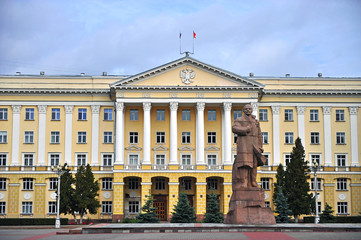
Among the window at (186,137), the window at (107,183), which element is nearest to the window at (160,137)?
the window at (186,137)

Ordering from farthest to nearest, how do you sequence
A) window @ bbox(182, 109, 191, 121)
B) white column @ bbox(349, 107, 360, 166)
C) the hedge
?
window @ bbox(182, 109, 191, 121) < white column @ bbox(349, 107, 360, 166) < the hedge

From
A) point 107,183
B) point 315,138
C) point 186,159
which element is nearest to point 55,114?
point 107,183

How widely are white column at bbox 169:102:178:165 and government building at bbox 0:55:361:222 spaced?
0.42ft

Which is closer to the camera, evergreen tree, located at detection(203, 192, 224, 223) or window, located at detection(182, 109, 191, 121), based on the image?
evergreen tree, located at detection(203, 192, 224, 223)

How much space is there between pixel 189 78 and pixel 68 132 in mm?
16824

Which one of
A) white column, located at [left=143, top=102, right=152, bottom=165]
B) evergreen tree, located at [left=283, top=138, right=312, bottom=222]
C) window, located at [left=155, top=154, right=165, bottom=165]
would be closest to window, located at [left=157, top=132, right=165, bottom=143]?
window, located at [left=155, top=154, right=165, bottom=165]

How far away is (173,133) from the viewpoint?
219 ft

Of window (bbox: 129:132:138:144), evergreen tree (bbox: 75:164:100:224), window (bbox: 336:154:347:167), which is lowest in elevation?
evergreen tree (bbox: 75:164:100:224)

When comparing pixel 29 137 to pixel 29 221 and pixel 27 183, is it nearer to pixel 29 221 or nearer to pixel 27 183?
pixel 27 183

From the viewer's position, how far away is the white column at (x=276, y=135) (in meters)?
69.5

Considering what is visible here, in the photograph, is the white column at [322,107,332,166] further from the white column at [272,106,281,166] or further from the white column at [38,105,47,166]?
the white column at [38,105,47,166]

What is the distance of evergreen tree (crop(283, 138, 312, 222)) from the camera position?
57.1 m

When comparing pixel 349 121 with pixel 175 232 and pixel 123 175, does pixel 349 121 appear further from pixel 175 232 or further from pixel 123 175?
pixel 175 232

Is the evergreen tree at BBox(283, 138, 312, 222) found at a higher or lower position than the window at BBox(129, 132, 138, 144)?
lower
